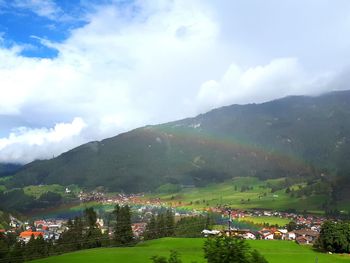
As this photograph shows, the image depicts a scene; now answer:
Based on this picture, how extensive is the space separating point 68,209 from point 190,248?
102564 millimetres

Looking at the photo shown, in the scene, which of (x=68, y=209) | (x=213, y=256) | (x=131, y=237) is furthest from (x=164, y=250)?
(x=68, y=209)

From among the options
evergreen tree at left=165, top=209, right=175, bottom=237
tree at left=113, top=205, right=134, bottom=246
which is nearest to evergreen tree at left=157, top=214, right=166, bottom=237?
evergreen tree at left=165, top=209, right=175, bottom=237

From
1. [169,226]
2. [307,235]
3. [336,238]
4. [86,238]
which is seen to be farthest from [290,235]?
[86,238]

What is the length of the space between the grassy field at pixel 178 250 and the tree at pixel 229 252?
3891 cm

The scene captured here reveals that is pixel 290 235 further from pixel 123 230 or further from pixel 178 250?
pixel 178 250

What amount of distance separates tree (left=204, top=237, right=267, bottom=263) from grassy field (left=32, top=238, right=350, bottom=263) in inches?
1532

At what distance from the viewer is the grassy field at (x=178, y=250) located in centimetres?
6272

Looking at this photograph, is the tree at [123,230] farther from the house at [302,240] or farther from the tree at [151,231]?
the house at [302,240]

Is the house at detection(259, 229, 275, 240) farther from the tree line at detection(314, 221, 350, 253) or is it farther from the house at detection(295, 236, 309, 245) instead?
the tree line at detection(314, 221, 350, 253)

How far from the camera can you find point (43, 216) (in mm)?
168500

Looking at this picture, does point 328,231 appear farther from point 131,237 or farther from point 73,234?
point 73,234

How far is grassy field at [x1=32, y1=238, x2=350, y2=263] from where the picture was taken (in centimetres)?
6272

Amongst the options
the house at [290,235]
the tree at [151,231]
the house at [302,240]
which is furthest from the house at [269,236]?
the tree at [151,231]

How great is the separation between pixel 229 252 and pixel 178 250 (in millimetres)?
54472
